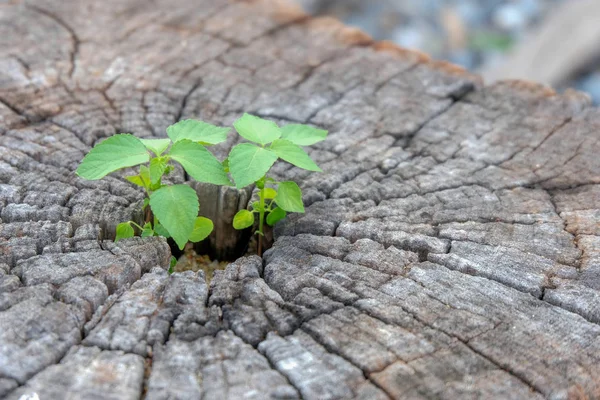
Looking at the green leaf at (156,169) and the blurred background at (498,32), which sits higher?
the blurred background at (498,32)

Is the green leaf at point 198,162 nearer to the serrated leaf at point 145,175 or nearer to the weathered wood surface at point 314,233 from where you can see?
the serrated leaf at point 145,175

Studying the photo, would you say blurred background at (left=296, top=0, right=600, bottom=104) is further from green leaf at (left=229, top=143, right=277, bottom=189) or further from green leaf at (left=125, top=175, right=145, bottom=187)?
green leaf at (left=125, top=175, right=145, bottom=187)

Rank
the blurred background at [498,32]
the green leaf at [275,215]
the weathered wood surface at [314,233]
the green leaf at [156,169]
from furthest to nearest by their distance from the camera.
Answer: the blurred background at [498,32], the green leaf at [275,215], the green leaf at [156,169], the weathered wood surface at [314,233]

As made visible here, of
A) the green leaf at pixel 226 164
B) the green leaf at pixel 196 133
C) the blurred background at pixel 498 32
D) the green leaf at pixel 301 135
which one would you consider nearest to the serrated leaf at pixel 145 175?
the green leaf at pixel 196 133

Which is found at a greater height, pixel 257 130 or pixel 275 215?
pixel 257 130

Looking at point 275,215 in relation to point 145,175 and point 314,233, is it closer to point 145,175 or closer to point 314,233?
point 314,233

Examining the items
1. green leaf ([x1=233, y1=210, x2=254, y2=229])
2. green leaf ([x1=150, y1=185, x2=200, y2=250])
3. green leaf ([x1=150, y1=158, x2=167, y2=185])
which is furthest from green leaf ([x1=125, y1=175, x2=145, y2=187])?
green leaf ([x1=233, y1=210, x2=254, y2=229])

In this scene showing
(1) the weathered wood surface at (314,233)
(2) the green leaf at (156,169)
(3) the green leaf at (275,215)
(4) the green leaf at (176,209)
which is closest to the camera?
(1) the weathered wood surface at (314,233)

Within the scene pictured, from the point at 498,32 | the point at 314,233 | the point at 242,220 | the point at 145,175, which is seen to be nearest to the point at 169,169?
the point at 145,175
